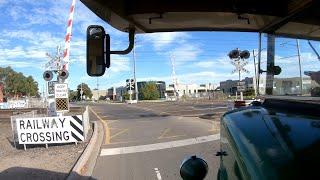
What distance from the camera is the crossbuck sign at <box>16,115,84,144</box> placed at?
730 inches

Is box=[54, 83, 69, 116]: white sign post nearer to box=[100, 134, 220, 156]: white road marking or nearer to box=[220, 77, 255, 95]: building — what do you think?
box=[100, 134, 220, 156]: white road marking

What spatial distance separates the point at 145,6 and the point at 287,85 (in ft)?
5.40

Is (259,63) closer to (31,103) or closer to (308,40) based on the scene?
(308,40)

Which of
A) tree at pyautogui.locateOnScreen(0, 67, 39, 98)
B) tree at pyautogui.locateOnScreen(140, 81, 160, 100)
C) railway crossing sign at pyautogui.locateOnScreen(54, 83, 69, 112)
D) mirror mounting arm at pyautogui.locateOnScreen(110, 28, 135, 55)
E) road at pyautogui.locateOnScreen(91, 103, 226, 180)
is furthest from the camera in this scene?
tree at pyautogui.locateOnScreen(0, 67, 39, 98)

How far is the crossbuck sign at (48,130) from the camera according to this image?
18.5 meters

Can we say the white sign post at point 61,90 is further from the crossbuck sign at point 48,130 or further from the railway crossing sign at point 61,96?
the crossbuck sign at point 48,130

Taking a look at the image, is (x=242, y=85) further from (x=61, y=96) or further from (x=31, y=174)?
(x=31, y=174)

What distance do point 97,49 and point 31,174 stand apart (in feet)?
27.1

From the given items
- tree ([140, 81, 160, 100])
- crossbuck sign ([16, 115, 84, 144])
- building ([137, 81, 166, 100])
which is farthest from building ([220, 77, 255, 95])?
building ([137, 81, 166, 100])

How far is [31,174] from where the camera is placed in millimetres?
12156

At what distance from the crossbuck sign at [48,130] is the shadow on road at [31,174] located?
536 cm

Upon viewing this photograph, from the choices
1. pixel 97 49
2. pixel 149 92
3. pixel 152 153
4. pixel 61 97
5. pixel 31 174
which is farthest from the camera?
pixel 149 92

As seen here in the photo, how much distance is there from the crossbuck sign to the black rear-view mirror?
46.5ft

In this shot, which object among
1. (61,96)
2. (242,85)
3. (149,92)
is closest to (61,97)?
(61,96)
